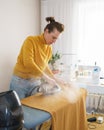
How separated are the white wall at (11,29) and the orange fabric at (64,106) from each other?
91 cm

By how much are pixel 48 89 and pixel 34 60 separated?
35 cm

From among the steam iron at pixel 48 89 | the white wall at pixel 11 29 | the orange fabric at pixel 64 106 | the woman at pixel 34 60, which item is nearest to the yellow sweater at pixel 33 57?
the woman at pixel 34 60

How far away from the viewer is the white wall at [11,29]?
9.47 feet

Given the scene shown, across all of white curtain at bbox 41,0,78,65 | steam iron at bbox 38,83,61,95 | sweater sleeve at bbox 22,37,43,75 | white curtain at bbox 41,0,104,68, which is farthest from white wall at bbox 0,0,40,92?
steam iron at bbox 38,83,61,95

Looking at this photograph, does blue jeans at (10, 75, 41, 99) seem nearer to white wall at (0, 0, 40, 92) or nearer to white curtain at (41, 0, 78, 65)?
white wall at (0, 0, 40, 92)

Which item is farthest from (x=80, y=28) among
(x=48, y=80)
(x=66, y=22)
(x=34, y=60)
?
(x=48, y=80)

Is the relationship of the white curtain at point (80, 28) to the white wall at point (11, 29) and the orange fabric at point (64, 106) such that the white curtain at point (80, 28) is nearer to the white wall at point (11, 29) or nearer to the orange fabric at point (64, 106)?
the white wall at point (11, 29)

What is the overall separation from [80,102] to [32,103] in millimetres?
588

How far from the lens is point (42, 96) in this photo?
87.4 inches

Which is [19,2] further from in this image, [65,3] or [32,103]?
[32,103]

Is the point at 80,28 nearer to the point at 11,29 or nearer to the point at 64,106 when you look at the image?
the point at 11,29

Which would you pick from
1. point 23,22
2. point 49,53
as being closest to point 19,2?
point 23,22

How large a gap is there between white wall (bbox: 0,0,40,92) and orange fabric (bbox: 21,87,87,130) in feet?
3.00

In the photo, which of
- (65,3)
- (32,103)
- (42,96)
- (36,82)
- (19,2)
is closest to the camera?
(32,103)
